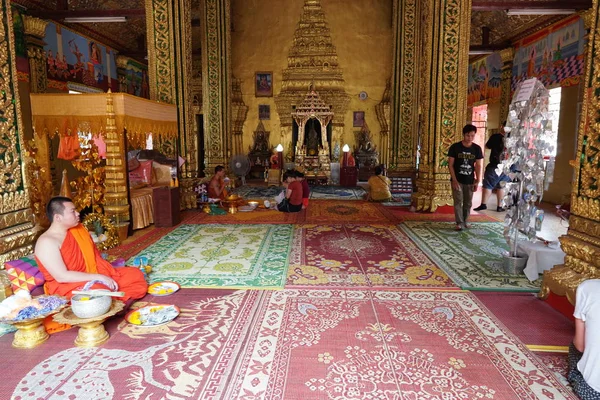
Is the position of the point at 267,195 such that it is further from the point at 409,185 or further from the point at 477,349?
the point at 477,349

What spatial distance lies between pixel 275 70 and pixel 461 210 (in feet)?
35.4

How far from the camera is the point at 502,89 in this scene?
1250cm

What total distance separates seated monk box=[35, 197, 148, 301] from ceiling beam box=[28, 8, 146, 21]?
7.66 metres

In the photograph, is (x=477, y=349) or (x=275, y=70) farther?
(x=275, y=70)

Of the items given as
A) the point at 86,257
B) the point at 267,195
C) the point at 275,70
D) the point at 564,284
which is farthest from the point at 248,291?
the point at 275,70

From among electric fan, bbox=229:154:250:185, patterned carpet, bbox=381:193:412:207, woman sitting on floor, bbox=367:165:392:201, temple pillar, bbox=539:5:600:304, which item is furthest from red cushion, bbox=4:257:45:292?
electric fan, bbox=229:154:250:185

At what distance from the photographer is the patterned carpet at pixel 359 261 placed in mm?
4309

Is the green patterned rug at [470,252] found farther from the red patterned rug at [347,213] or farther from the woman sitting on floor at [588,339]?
the woman sitting on floor at [588,339]

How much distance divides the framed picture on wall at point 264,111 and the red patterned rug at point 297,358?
1265 cm

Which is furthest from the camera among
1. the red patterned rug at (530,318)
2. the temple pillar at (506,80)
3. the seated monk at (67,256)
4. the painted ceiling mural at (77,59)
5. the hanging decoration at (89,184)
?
the temple pillar at (506,80)

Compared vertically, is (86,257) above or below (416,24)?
below

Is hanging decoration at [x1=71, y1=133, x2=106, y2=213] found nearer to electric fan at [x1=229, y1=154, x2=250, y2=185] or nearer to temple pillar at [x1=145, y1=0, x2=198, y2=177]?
temple pillar at [x1=145, y1=0, x2=198, y2=177]

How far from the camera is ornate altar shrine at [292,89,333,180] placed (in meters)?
15.2

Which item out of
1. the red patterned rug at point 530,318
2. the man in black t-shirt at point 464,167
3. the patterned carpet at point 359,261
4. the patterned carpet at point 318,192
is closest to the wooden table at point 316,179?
the patterned carpet at point 318,192
